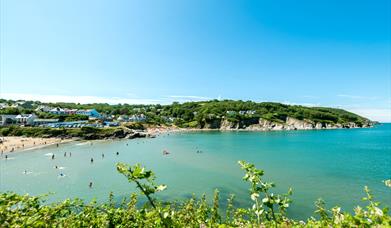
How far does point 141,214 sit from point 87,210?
1599 millimetres

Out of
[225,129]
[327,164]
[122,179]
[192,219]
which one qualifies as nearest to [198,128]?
[225,129]

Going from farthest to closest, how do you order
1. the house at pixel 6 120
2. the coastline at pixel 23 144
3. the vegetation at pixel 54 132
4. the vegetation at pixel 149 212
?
1. the house at pixel 6 120
2. the vegetation at pixel 54 132
3. the coastline at pixel 23 144
4. the vegetation at pixel 149 212

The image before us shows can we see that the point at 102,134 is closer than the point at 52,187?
No

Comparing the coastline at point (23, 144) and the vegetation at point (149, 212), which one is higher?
the vegetation at point (149, 212)

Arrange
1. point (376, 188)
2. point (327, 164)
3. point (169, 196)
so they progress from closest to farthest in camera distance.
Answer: point (169, 196), point (376, 188), point (327, 164)

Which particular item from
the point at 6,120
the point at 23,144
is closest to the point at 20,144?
the point at 23,144

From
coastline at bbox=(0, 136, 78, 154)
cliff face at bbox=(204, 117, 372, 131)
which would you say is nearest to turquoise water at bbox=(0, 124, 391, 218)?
coastline at bbox=(0, 136, 78, 154)

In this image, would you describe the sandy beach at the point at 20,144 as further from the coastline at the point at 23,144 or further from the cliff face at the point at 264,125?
the cliff face at the point at 264,125

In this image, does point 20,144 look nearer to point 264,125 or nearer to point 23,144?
point 23,144

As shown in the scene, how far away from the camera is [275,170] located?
43.3 metres

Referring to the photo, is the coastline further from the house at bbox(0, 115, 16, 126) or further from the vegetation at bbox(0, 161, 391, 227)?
the vegetation at bbox(0, 161, 391, 227)

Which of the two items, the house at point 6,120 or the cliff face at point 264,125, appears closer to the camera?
the house at point 6,120

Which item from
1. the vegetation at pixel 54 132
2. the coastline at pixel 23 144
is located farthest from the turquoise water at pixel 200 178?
the vegetation at pixel 54 132

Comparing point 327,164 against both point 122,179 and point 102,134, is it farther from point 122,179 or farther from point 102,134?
point 102,134
